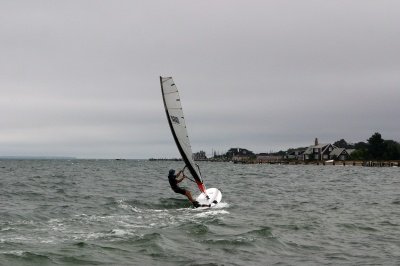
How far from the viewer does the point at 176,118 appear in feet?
88.1

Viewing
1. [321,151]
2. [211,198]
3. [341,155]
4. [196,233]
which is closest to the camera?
[196,233]

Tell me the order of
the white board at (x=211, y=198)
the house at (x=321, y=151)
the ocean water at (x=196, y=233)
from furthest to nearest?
the house at (x=321, y=151) → the white board at (x=211, y=198) → the ocean water at (x=196, y=233)

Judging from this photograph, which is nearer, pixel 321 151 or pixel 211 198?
pixel 211 198

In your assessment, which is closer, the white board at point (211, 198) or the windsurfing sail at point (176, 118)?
the windsurfing sail at point (176, 118)

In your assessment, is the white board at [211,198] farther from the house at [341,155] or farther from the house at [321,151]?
the house at [321,151]

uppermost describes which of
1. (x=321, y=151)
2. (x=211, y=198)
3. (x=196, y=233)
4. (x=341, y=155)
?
(x=321, y=151)

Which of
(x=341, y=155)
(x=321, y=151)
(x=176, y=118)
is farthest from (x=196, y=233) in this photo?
(x=321, y=151)

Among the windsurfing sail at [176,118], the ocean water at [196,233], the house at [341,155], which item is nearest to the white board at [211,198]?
the windsurfing sail at [176,118]

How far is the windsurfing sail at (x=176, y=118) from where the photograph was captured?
2603 cm

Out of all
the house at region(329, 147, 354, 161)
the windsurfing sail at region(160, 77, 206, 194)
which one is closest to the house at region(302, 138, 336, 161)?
the house at region(329, 147, 354, 161)

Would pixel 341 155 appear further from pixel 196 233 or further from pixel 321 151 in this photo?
pixel 196 233

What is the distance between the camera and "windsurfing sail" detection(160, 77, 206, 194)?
85.4 feet

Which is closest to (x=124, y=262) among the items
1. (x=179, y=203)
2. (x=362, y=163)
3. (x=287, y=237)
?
(x=287, y=237)

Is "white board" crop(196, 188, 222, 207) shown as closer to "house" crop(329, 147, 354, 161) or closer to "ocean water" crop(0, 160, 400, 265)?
"ocean water" crop(0, 160, 400, 265)
